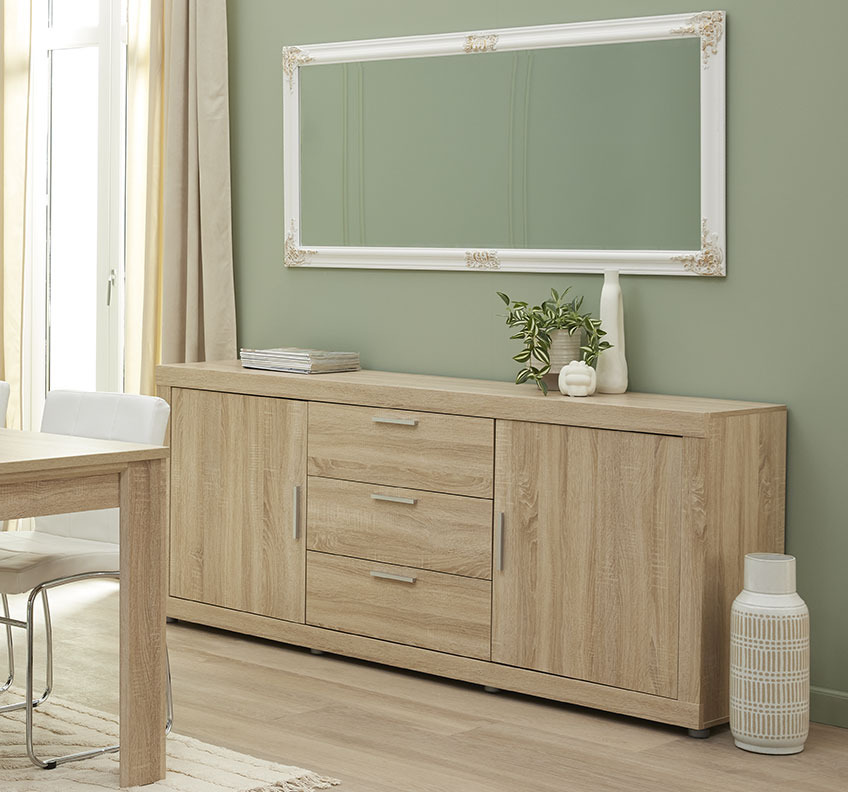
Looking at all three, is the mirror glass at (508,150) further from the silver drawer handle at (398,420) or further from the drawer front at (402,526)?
the drawer front at (402,526)

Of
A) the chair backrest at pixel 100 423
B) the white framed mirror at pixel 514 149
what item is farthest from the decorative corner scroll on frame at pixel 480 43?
the chair backrest at pixel 100 423

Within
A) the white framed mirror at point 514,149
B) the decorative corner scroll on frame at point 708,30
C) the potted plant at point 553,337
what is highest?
the decorative corner scroll on frame at point 708,30

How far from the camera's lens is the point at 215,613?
14.4ft

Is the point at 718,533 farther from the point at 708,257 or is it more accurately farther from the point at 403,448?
the point at 403,448

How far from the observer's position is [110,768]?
10.2ft

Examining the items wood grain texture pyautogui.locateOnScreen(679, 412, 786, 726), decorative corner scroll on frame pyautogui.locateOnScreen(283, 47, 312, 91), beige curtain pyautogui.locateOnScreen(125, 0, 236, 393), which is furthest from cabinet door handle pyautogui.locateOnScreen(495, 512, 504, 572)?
decorative corner scroll on frame pyautogui.locateOnScreen(283, 47, 312, 91)

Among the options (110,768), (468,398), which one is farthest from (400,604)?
(110,768)

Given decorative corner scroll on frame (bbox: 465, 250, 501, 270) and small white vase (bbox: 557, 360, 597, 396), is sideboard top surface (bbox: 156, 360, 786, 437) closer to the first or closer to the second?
small white vase (bbox: 557, 360, 597, 396)

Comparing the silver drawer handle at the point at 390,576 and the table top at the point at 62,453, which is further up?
the table top at the point at 62,453

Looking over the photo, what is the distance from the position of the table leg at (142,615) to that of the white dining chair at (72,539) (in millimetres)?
245

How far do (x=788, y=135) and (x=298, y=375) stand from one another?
1576 mm

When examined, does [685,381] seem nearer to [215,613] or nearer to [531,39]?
[531,39]

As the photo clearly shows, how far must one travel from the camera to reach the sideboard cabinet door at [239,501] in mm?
4207

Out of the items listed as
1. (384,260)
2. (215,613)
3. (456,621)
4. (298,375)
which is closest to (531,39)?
(384,260)
